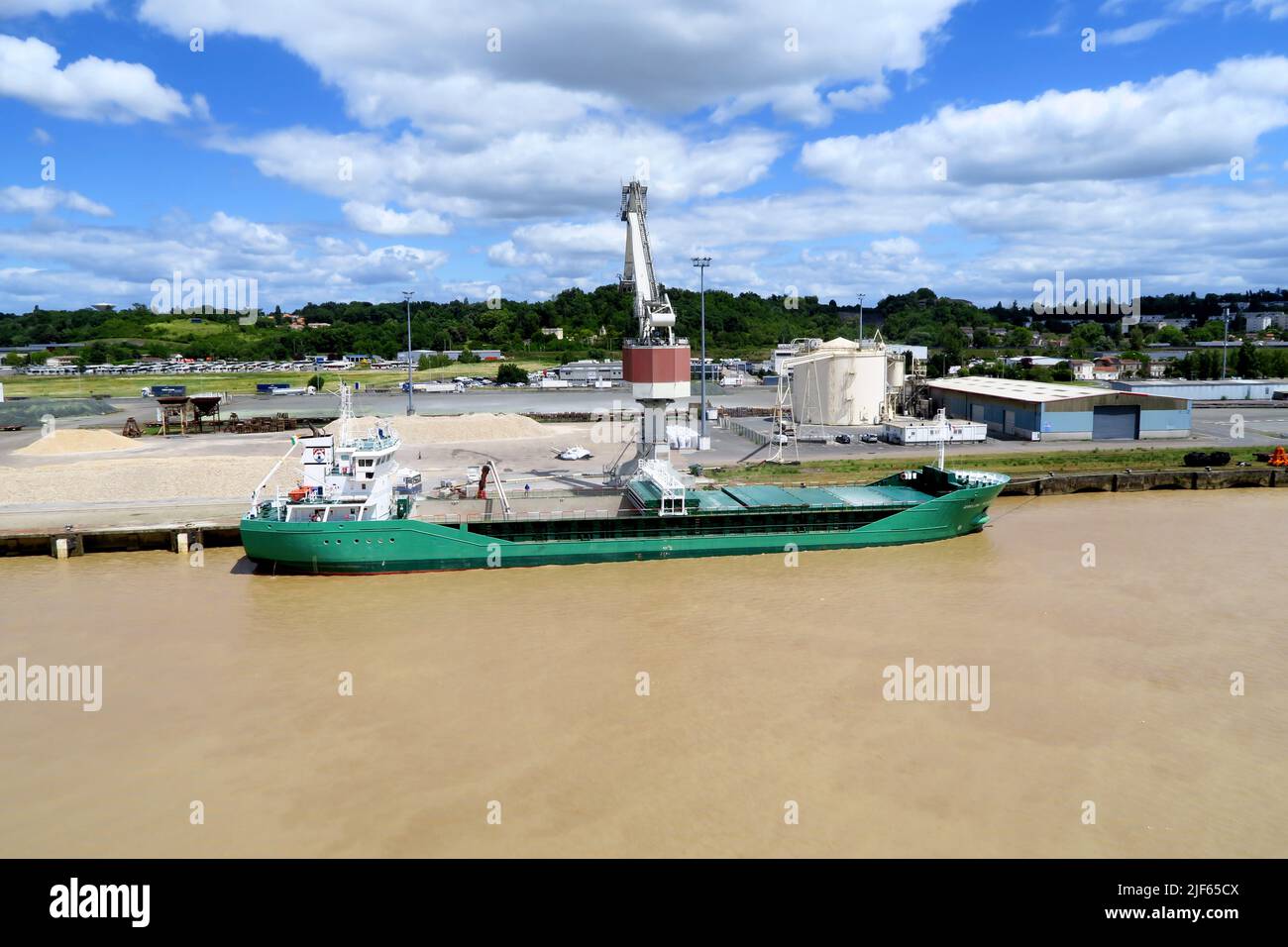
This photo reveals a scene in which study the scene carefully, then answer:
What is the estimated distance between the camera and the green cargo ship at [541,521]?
86.4ft

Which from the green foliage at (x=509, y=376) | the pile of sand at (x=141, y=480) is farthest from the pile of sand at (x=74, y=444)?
the green foliage at (x=509, y=376)

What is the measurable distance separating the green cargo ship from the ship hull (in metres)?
0.04

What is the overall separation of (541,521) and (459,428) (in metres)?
28.5

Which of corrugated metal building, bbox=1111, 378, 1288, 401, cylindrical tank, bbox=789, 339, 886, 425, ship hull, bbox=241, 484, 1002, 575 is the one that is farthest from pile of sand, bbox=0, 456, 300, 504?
corrugated metal building, bbox=1111, 378, 1288, 401

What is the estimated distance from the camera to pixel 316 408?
73.8m

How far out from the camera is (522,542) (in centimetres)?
2797

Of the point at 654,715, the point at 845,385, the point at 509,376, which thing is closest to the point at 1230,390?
the point at 845,385

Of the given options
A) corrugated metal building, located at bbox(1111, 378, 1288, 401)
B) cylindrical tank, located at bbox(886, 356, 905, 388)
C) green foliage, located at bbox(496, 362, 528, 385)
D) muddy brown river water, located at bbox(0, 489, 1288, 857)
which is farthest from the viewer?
green foliage, located at bbox(496, 362, 528, 385)

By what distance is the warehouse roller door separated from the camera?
51812 millimetres

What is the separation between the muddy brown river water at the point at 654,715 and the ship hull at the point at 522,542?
2.94ft

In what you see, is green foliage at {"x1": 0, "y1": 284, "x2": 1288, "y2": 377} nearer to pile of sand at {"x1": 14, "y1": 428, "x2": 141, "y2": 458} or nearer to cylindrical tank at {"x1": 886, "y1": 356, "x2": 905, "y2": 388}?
cylindrical tank at {"x1": 886, "y1": 356, "x2": 905, "y2": 388}
